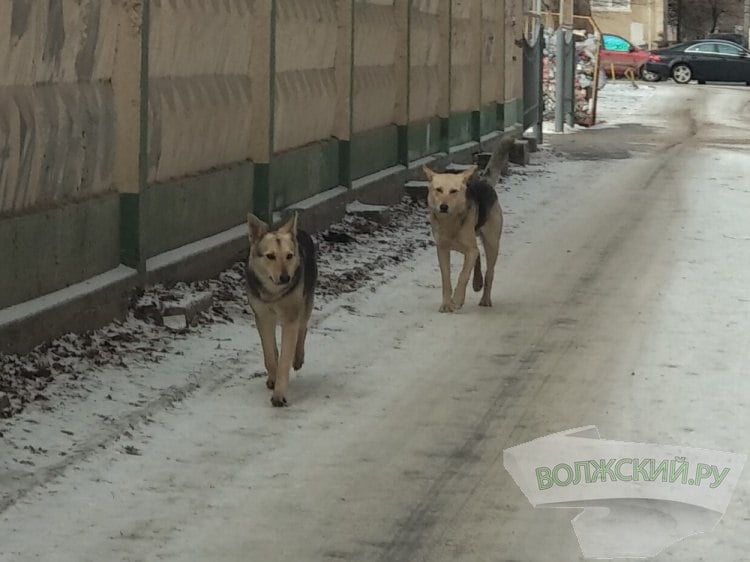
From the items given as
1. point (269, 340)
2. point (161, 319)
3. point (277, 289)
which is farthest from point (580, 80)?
point (277, 289)

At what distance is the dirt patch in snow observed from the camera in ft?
24.5

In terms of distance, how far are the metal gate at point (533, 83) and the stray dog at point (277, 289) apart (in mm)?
18091

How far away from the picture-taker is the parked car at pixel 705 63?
5053 cm

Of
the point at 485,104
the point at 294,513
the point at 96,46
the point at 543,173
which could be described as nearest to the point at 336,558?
the point at 294,513

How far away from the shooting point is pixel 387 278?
11438mm

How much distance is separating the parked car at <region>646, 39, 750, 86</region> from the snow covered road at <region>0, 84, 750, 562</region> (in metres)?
38.8

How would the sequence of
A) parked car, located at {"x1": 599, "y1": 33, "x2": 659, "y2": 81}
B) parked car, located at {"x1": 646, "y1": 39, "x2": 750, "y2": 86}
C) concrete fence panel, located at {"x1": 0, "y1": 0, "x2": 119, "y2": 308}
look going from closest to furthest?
concrete fence panel, located at {"x1": 0, "y1": 0, "x2": 119, "y2": 308}, parked car, located at {"x1": 646, "y1": 39, "x2": 750, "y2": 86}, parked car, located at {"x1": 599, "y1": 33, "x2": 659, "y2": 81}

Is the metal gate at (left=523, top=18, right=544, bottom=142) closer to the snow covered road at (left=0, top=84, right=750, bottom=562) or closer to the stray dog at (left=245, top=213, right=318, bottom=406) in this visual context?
the snow covered road at (left=0, top=84, right=750, bottom=562)

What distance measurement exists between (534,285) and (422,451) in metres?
4.74

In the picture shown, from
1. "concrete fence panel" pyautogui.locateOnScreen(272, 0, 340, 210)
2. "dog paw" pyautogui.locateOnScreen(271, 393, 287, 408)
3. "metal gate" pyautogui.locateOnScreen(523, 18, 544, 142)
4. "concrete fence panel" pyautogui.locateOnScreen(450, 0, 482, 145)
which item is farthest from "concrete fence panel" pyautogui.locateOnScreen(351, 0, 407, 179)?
"metal gate" pyautogui.locateOnScreen(523, 18, 544, 142)

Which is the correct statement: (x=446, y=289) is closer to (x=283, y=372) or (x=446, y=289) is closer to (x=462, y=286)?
(x=462, y=286)

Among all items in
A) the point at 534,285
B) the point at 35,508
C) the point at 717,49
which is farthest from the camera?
the point at 717,49

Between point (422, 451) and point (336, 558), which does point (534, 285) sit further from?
point (336, 558)

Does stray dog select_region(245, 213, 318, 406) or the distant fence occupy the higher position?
the distant fence
